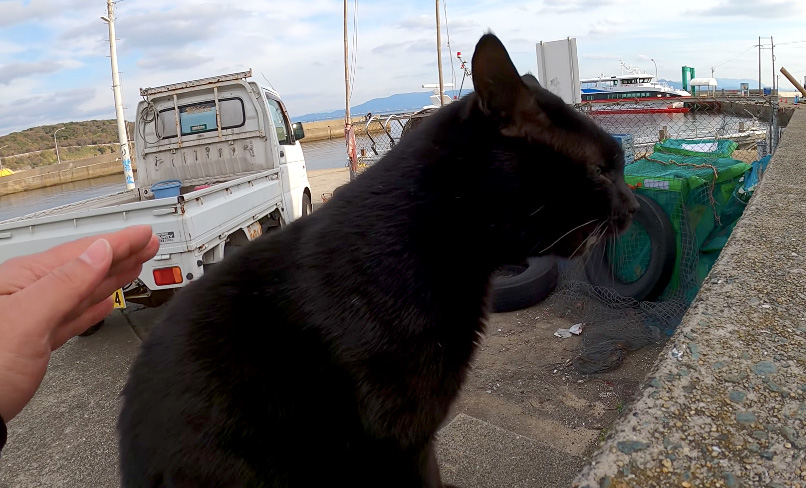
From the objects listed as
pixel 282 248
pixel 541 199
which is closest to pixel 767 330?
pixel 541 199

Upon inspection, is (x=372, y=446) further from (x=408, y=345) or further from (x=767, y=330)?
(x=767, y=330)

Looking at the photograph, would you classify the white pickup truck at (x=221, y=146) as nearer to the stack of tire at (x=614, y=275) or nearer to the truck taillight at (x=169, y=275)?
the truck taillight at (x=169, y=275)

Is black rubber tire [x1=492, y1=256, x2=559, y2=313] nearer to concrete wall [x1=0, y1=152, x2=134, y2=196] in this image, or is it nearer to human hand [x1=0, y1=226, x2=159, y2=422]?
human hand [x1=0, y1=226, x2=159, y2=422]

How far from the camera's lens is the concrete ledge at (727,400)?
105 cm

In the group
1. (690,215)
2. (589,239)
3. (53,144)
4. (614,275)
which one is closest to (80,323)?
(589,239)

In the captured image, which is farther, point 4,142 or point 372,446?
point 4,142

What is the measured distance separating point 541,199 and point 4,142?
68325 millimetres

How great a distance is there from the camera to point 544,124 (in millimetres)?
1537

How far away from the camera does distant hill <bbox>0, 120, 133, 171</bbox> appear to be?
44406 mm

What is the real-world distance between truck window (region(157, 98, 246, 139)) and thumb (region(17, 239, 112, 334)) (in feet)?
21.6

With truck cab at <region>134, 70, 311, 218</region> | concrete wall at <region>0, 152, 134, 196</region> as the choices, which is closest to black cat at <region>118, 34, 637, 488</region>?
→ truck cab at <region>134, 70, 311, 218</region>

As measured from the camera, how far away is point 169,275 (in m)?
4.17

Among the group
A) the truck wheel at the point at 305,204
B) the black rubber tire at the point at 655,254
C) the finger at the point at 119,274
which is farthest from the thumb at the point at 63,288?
the truck wheel at the point at 305,204

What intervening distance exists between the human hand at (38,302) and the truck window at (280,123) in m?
6.49
